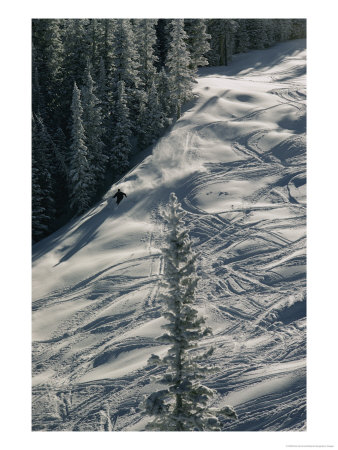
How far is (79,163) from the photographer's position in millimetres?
28562

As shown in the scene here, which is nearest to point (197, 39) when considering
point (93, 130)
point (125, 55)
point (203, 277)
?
point (125, 55)

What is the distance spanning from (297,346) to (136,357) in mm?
5428

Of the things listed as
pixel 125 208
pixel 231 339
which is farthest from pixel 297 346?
pixel 125 208

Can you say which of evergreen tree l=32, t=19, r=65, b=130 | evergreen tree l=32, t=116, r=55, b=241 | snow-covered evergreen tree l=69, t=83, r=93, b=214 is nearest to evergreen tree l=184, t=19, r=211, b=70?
evergreen tree l=32, t=19, r=65, b=130

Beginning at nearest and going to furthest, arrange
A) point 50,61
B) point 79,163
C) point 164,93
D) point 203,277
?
point 203,277
point 79,163
point 164,93
point 50,61

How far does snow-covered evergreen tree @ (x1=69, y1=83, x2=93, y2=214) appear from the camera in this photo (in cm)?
2789

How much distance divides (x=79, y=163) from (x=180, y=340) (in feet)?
70.7

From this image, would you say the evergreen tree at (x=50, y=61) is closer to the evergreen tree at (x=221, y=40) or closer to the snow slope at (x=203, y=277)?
the snow slope at (x=203, y=277)

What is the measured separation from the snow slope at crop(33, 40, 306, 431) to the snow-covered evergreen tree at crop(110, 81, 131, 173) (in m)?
2.13

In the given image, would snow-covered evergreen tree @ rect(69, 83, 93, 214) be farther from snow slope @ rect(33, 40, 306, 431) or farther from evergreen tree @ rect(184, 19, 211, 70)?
evergreen tree @ rect(184, 19, 211, 70)

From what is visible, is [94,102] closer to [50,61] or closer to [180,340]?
[50,61]

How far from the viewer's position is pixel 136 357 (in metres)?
15.3

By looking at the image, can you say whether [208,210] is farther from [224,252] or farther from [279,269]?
[279,269]

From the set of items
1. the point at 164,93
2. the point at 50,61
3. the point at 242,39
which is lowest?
the point at 164,93
